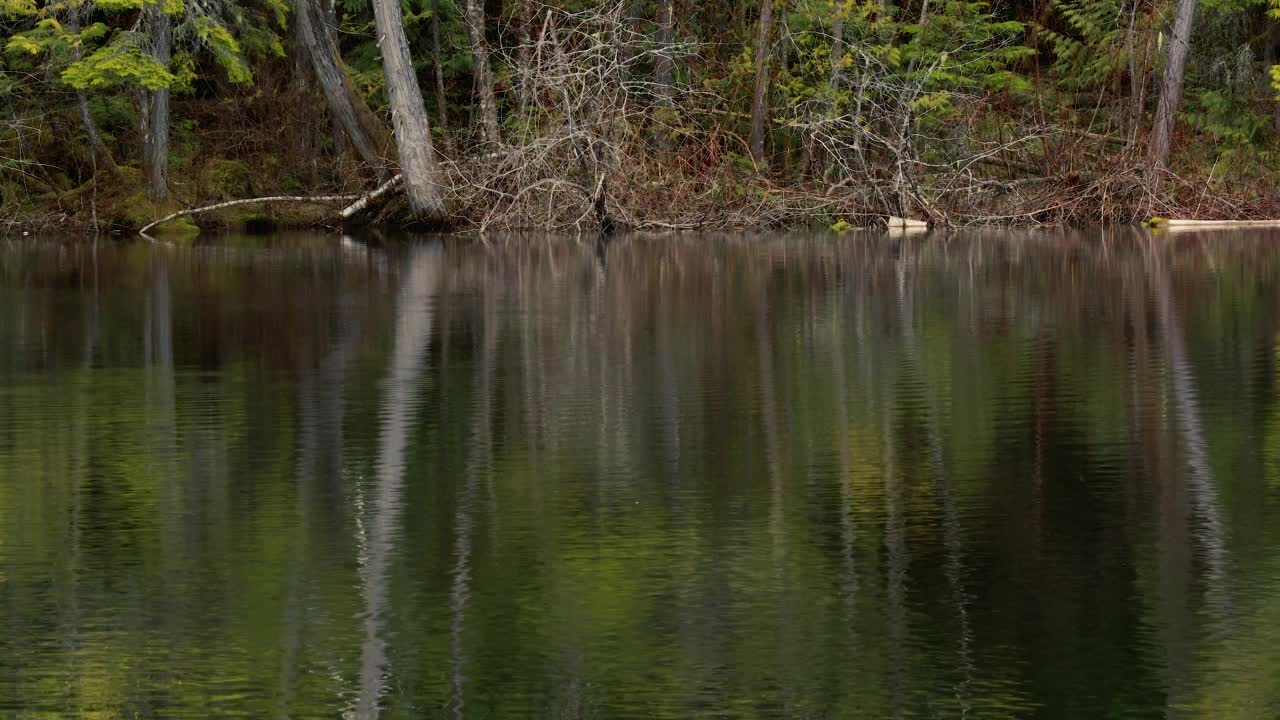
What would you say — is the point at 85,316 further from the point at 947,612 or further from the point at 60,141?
the point at 60,141

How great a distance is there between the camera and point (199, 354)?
44.4 ft

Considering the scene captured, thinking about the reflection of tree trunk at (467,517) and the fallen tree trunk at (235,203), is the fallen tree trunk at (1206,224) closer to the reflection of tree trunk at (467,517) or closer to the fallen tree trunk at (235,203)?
the fallen tree trunk at (235,203)

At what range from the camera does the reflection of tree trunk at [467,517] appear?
4.92 meters

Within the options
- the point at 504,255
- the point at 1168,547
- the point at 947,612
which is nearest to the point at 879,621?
the point at 947,612

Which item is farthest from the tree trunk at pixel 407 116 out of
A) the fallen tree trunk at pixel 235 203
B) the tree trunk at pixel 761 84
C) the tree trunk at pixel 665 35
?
the tree trunk at pixel 761 84

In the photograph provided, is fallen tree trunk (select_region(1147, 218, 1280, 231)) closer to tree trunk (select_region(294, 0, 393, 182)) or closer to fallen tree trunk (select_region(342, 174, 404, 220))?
fallen tree trunk (select_region(342, 174, 404, 220))

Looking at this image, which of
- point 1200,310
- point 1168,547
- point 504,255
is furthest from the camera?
point 504,255

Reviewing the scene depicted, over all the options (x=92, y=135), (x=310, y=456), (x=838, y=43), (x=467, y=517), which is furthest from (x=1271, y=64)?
(x=467, y=517)

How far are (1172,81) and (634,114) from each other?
12612 mm

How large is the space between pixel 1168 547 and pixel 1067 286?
12.8 metres

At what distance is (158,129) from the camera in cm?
3772

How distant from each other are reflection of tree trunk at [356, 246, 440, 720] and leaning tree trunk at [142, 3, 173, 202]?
19361 millimetres

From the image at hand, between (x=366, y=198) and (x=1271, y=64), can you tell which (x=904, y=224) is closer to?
(x=366, y=198)

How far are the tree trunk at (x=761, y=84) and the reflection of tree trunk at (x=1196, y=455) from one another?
2239 centimetres
